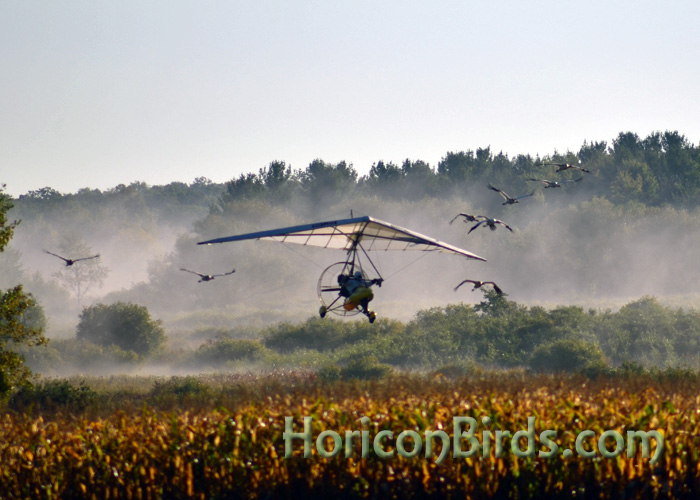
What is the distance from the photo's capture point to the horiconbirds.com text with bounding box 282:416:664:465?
39.4ft

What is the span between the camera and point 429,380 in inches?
1209

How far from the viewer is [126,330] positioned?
51438mm

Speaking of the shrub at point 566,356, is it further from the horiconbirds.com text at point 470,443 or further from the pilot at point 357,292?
the horiconbirds.com text at point 470,443

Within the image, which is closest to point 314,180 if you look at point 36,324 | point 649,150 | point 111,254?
point 111,254

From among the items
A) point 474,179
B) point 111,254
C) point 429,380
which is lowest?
point 429,380

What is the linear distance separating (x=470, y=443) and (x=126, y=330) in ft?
140

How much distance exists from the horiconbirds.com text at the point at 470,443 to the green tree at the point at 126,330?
1604 inches

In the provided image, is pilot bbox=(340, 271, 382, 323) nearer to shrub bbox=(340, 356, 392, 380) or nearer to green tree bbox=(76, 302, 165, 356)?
shrub bbox=(340, 356, 392, 380)

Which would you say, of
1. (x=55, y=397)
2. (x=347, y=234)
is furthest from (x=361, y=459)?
(x=55, y=397)

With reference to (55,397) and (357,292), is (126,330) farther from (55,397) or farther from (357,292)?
(357,292)

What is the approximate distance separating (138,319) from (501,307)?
24.2 meters

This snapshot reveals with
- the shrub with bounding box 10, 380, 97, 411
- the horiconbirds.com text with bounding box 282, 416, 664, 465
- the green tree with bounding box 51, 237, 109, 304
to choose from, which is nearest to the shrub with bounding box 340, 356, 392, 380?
the shrub with bounding box 10, 380, 97, 411

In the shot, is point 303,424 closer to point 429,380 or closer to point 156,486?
point 156,486

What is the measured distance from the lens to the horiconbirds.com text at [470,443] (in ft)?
39.4
